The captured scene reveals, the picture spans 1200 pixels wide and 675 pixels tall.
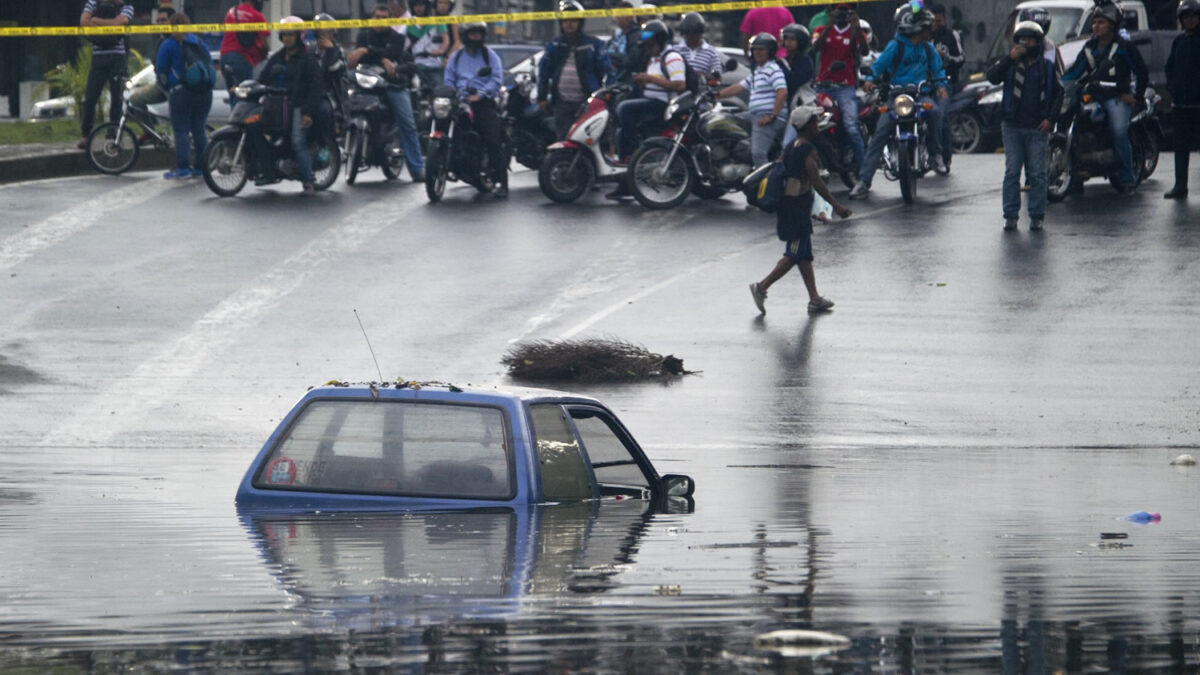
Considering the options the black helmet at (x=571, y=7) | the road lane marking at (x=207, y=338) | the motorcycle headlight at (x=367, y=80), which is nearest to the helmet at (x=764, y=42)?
the black helmet at (x=571, y=7)

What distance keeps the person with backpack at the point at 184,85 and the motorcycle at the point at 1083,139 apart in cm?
957

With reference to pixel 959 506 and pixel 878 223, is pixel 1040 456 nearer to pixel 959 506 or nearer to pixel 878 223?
pixel 959 506

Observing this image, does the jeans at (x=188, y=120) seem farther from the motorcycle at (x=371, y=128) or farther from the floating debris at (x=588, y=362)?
the floating debris at (x=588, y=362)

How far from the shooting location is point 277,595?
7723 mm

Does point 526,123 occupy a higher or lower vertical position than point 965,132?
higher

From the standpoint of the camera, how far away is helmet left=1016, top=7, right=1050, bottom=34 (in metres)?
26.2

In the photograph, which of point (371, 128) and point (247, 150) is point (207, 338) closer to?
point (247, 150)

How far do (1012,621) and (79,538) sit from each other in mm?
4290

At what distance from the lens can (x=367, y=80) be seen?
Answer: 80.4 ft

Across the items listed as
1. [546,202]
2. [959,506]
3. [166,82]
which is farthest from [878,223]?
[959,506]

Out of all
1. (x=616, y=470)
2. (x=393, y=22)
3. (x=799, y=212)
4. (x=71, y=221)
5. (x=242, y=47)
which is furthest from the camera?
(x=242, y=47)

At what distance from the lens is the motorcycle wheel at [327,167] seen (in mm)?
23688

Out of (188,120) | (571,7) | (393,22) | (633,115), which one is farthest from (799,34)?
(188,120)

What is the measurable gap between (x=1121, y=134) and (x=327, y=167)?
346 inches
